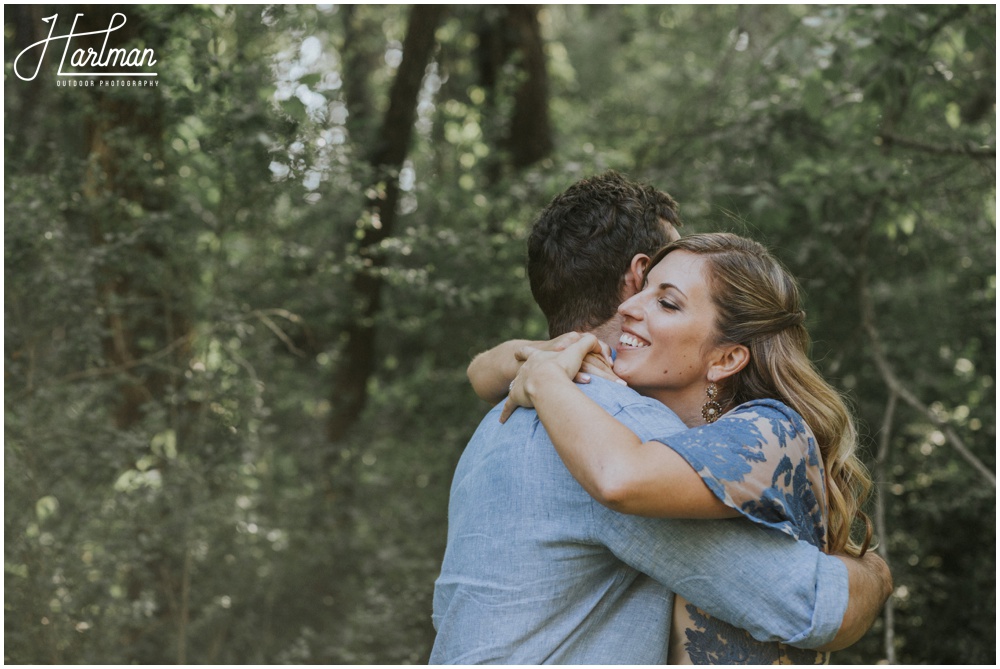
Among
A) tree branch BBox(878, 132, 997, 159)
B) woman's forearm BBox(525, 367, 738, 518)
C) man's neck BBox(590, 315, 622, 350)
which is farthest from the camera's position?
tree branch BBox(878, 132, 997, 159)

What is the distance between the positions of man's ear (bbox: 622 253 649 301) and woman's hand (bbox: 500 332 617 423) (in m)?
0.23

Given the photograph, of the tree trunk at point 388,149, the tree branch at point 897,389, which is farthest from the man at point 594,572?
the tree trunk at point 388,149

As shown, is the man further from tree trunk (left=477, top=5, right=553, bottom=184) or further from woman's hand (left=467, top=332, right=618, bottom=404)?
tree trunk (left=477, top=5, right=553, bottom=184)

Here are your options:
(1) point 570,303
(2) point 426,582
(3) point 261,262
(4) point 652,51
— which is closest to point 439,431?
(2) point 426,582

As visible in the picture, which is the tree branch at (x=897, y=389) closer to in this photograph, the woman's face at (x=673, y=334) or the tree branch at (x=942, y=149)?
the tree branch at (x=942, y=149)

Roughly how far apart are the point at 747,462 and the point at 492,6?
18.9 ft

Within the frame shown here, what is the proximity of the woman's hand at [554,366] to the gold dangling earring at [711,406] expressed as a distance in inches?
9.1

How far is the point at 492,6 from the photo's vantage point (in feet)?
22.1

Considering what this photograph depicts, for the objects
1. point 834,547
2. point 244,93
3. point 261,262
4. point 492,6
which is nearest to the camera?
point 834,547

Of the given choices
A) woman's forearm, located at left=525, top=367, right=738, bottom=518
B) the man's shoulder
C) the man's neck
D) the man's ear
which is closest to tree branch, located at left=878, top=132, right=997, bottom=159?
the man's ear

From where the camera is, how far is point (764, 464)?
165 centimetres

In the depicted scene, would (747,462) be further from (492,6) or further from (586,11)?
(586,11)

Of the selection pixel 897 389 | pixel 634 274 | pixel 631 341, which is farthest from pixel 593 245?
pixel 897 389

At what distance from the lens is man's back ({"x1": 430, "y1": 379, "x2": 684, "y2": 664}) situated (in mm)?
1719
